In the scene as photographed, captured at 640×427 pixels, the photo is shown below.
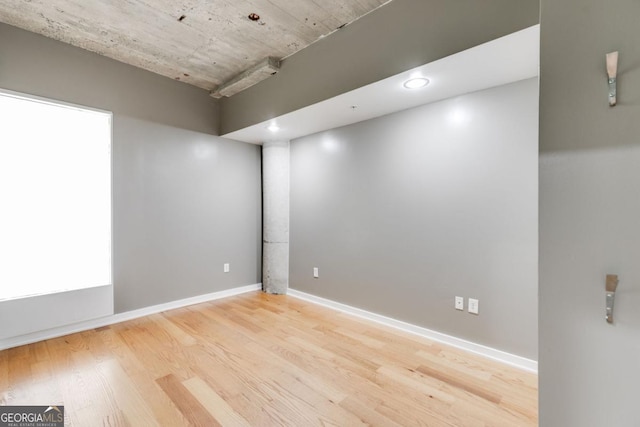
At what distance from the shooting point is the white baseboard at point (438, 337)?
2.19 metres

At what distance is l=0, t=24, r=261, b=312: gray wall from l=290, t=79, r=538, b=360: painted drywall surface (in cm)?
129

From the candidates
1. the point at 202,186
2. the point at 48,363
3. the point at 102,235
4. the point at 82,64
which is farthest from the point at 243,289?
the point at 82,64

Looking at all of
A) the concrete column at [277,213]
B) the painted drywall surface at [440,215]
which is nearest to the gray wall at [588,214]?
the painted drywall surface at [440,215]

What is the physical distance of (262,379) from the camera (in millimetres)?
2027

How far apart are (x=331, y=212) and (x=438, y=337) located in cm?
180

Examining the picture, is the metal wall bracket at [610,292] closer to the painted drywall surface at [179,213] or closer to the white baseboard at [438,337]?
the white baseboard at [438,337]

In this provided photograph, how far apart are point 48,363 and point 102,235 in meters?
1.24

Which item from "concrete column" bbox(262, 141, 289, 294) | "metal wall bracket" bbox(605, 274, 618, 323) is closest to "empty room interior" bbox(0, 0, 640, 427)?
"metal wall bracket" bbox(605, 274, 618, 323)

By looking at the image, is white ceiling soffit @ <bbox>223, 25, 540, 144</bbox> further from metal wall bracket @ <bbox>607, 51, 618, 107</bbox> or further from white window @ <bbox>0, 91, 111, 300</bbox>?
white window @ <bbox>0, 91, 111, 300</bbox>

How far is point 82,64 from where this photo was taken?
9.20 feet

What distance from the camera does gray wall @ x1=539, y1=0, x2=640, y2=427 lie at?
96cm

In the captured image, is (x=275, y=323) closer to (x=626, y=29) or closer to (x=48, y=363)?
(x=48, y=363)

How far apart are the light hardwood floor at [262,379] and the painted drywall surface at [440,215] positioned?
1.25ft

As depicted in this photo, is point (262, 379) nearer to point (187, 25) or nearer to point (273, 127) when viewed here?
point (273, 127)
